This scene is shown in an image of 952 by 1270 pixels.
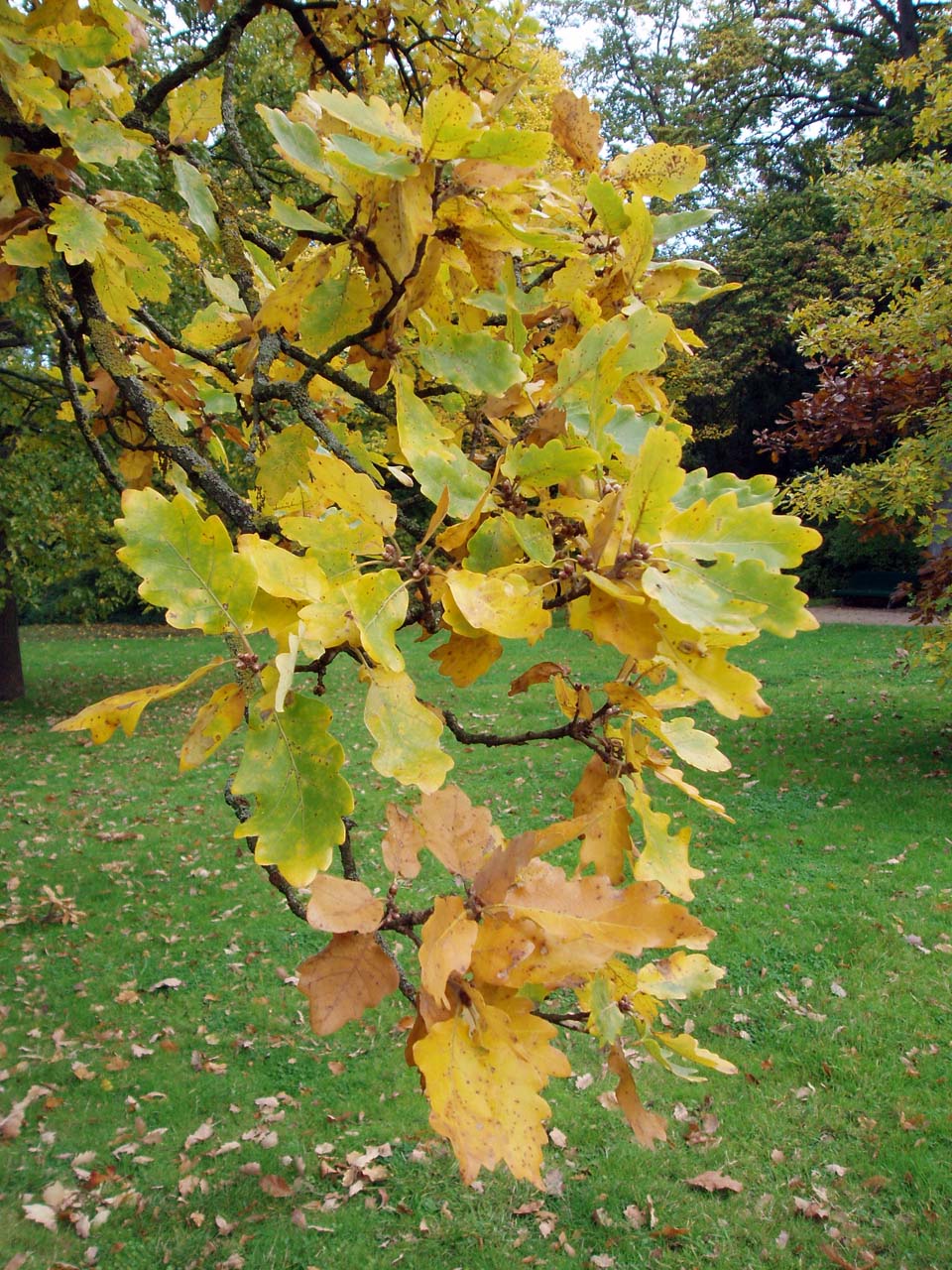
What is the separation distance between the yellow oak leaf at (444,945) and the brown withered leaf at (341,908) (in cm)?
8

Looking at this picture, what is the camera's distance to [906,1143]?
131 inches

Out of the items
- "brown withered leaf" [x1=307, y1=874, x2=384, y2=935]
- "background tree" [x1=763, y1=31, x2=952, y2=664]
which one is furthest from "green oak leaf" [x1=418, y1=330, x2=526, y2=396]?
"background tree" [x1=763, y1=31, x2=952, y2=664]

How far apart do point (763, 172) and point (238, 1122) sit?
20.9 m

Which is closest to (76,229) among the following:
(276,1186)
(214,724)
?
(214,724)

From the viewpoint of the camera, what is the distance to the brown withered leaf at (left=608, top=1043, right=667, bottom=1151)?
3.07ft

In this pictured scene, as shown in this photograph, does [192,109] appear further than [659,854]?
Yes

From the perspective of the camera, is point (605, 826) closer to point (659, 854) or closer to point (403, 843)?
point (659, 854)

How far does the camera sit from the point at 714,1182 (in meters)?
3.22

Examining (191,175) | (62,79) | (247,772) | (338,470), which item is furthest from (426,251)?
(62,79)

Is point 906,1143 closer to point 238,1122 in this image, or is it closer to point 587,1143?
point 587,1143

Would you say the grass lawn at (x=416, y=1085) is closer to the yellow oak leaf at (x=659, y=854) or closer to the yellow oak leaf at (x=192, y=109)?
the yellow oak leaf at (x=659, y=854)

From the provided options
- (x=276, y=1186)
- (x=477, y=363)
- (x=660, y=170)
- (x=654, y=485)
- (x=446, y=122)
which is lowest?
(x=276, y=1186)

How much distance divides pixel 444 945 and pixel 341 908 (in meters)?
0.14

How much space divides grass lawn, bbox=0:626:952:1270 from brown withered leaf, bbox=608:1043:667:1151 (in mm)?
2509
